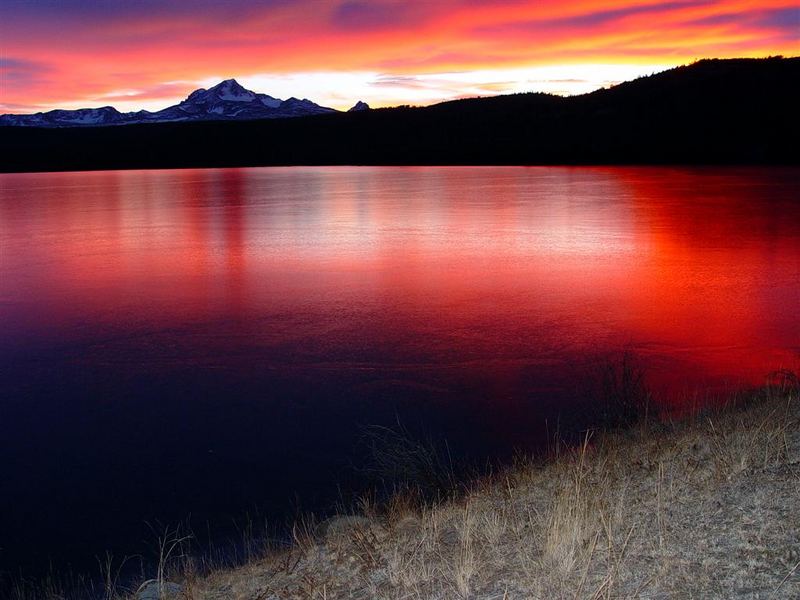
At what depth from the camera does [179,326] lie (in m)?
10.2

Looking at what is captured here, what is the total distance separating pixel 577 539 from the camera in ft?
11.7

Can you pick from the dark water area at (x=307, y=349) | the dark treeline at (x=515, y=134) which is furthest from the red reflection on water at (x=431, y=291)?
the dark treeline at (x=515, y=134)

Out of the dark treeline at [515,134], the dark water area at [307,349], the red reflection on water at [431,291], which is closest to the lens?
the dark water area at [307,349]

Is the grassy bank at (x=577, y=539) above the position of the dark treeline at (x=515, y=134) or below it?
below

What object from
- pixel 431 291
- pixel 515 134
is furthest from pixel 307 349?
pixel 515 134

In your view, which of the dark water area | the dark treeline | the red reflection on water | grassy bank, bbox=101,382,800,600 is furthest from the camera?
the dark treeline

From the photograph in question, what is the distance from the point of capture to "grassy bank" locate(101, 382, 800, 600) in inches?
130

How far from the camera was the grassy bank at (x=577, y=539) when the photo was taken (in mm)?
3316

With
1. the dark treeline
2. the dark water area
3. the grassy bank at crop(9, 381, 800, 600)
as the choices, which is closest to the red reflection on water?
the dark water area

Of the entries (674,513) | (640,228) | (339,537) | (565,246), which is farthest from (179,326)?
(640,228)

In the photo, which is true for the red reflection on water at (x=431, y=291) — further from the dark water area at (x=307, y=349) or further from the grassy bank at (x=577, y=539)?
the grassy bank at (x=577, y=539)

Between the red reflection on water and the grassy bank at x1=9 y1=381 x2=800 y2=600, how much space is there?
2694mm

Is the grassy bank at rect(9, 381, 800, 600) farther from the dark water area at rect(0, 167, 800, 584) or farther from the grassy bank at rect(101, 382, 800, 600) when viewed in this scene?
the dark water area at rect(0, 167, 800, 584)

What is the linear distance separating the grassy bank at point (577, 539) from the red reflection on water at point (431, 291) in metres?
2.69
